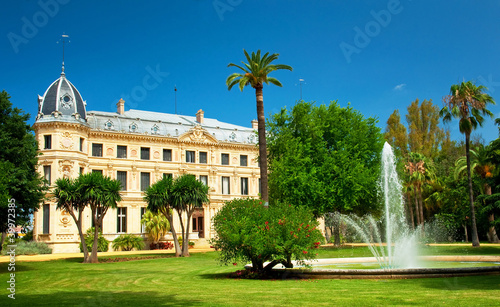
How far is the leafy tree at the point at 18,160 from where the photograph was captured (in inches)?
944

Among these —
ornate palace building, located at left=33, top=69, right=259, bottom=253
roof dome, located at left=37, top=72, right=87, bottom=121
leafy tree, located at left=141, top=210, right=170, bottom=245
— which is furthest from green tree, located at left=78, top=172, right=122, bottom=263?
roof dome, located at left=37, top=72, right=87, bottom=121

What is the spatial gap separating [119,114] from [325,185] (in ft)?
97.8

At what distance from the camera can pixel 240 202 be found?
20.4 metres

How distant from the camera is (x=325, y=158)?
42.1m

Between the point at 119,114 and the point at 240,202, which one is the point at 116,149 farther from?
the point at 240,202

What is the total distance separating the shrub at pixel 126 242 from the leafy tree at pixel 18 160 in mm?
24060

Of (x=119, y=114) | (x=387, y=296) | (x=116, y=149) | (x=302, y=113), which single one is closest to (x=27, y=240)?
(x=116, y=149)

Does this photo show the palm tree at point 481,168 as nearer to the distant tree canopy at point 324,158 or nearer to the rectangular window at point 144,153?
the distant tree canopy at point 324,158

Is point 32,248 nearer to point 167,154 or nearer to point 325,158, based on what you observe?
point 167,154

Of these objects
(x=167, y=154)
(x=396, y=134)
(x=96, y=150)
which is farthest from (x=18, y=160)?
(x=396, y=134)

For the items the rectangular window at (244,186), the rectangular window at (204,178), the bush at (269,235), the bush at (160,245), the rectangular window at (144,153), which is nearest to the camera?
the bush at (269,235)

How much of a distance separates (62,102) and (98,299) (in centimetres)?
4191

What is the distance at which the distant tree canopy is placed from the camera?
134 feet

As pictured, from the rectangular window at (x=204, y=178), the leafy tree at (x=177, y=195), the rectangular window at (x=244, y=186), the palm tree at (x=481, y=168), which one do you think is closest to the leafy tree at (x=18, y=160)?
the leafy tree at (x=177, y=195)
